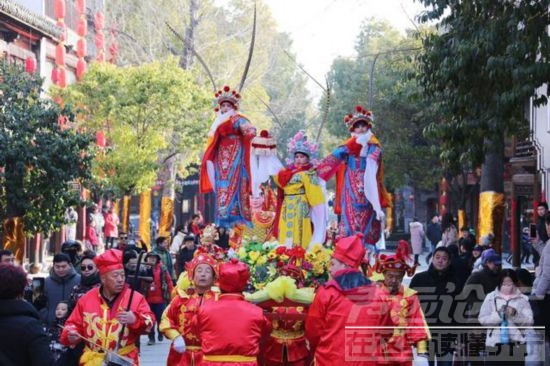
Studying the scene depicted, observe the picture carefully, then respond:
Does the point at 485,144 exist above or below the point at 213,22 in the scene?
below

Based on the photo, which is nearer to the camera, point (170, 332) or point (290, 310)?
point (170, 332)

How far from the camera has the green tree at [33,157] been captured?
80.7ft

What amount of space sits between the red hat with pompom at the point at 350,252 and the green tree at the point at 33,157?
16039 mm

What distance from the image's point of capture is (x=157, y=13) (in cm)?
5031

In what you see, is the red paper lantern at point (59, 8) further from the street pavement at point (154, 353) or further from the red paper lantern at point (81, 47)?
the street pavement at point (154, 353)

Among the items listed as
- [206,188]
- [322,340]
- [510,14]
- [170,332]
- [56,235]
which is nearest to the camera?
[322,340]

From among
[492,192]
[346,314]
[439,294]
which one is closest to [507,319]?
[439,294]

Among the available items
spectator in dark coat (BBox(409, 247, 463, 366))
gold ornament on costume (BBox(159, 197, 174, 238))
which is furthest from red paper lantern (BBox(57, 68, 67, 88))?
spectator in dark coat (BBox(409, 247, 463, 366))

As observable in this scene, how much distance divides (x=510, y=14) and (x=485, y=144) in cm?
378

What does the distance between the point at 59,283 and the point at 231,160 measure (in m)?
5.04

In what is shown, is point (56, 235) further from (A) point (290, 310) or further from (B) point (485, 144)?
(A) point (290, 310)

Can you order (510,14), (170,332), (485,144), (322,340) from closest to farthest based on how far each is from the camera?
(322,340)
(170,332)
(510,14)
(485,144)

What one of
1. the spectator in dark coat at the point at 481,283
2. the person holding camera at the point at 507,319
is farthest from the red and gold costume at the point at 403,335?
the spectator in dark coat at the point at 481,283

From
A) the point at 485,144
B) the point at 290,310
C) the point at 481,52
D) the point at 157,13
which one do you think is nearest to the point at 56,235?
the point at 157,13
